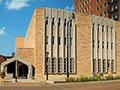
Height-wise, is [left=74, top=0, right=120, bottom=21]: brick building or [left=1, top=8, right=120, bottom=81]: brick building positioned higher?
[left=74, top=0, right=120, bottom=21]: brick building

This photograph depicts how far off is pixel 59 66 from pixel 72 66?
3.08 m

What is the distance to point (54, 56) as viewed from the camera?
122ft

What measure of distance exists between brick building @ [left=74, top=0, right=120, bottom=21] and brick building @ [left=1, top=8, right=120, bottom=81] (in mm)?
21716

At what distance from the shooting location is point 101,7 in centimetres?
7406

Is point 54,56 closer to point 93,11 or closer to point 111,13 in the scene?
point 111,13

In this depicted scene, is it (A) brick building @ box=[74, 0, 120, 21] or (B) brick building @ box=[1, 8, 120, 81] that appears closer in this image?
(B) brick building @ box=[1, 8, 120, 81]

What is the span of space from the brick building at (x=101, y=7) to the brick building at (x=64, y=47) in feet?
71.2

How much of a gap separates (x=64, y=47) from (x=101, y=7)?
139 feet

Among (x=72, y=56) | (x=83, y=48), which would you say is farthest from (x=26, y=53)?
(x=83, y=48)

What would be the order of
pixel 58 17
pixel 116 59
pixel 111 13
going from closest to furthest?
pixel 58 17 → pixel 116 59 → pixel 111 13

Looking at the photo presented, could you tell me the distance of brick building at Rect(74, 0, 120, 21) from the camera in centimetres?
6519

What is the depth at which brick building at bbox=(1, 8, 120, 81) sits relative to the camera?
3588cm

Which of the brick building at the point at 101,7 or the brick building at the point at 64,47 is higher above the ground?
the brick building at the point at 101,7

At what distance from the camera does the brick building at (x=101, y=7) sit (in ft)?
214
